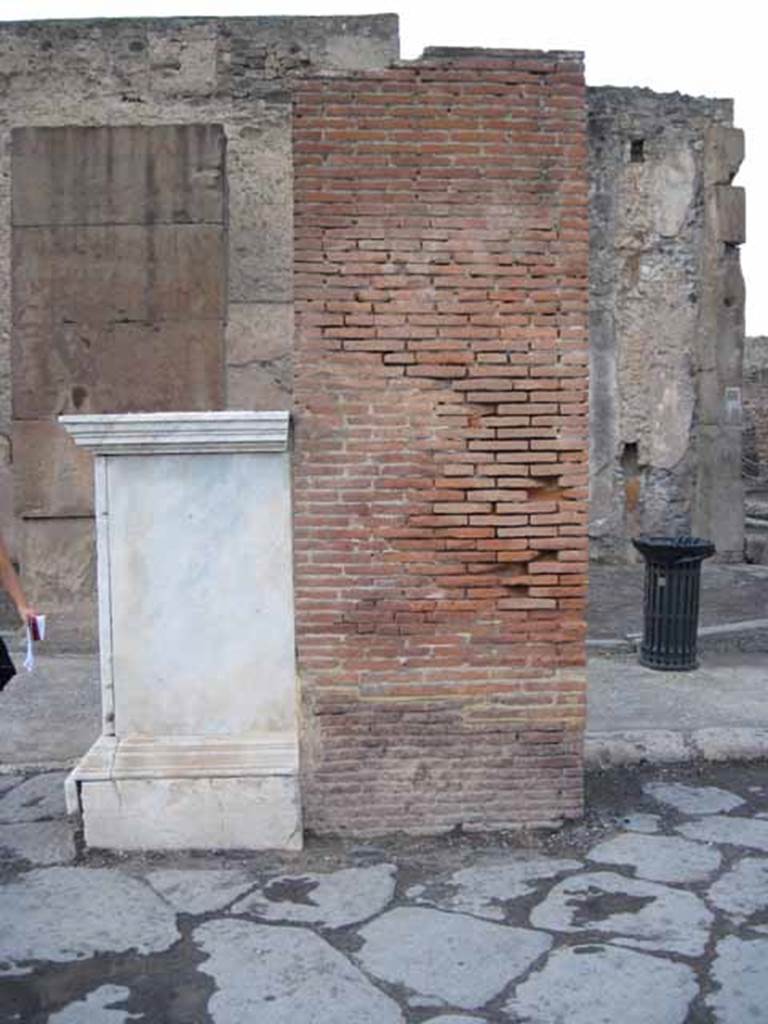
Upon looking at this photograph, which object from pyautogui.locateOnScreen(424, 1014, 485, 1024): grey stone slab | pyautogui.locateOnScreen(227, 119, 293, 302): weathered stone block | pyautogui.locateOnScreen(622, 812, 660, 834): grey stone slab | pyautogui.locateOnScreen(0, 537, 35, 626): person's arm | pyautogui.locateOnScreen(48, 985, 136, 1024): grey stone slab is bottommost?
pyautogui.locateOnScreen(48, 985, 136, 1024): grey stone slab

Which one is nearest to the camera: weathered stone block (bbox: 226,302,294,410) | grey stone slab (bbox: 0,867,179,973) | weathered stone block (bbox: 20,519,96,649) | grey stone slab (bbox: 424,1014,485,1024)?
grey stone slab (bbox: 424,1014,485,1024)

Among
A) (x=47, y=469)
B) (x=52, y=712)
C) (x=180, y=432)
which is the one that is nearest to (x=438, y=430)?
(x=180, y=432)

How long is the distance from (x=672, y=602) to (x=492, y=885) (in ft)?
13.1

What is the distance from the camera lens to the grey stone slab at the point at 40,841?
4594 millimetres

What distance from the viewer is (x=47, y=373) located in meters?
10.1

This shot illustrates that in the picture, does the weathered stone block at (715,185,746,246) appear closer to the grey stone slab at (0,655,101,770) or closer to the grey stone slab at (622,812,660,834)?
the grey stone slab at (0,655,101,770)

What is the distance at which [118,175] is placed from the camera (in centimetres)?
1012

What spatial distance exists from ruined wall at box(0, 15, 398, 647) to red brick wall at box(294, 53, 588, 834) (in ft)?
18.4

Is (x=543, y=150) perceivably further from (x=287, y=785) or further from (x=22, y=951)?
(x=22, y=951)

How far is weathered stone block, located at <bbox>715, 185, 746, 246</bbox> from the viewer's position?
43.0ft

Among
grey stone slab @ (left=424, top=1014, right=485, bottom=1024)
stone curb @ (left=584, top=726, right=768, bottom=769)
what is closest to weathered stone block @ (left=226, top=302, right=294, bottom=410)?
stone curb @ (left=584, top=726, right=768, bottom=769)

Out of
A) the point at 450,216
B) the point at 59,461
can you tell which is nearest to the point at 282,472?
the point at 450,216

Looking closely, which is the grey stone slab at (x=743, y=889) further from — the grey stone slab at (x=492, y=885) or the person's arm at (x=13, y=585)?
the person's arm at (x=13, y=585)

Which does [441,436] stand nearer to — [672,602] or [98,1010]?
[98,1010]
